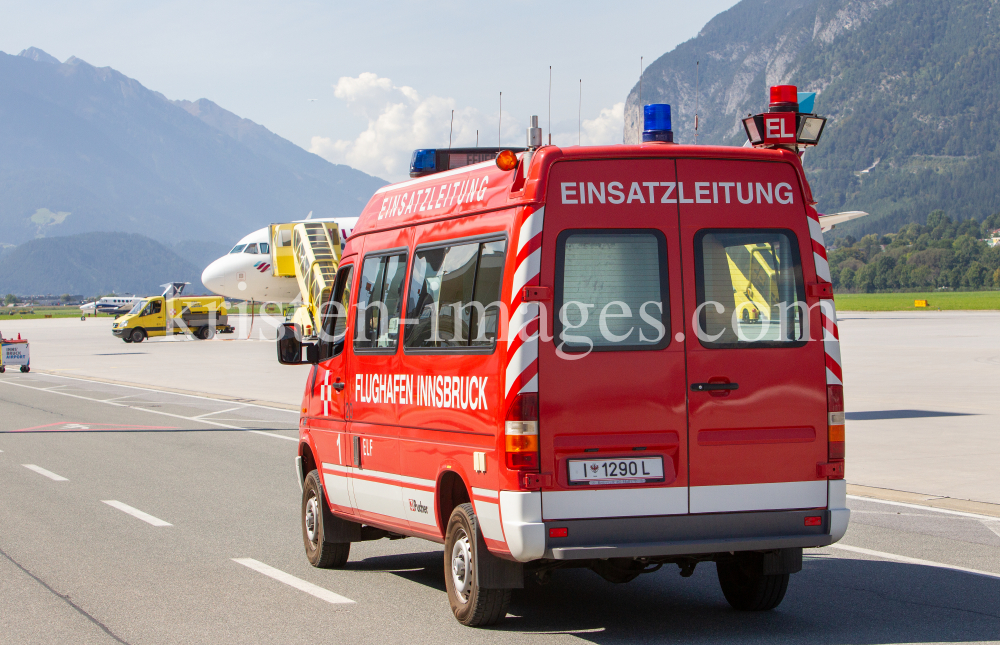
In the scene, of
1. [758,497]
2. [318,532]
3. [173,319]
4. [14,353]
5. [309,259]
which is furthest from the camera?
[173,319]

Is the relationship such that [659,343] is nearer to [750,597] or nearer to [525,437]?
[525,437]

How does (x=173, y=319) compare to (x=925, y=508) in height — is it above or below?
above

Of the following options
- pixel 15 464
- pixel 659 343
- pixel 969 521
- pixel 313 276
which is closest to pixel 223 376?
pixel 313 276

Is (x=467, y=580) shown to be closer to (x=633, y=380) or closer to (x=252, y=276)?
(x=633, y=380)

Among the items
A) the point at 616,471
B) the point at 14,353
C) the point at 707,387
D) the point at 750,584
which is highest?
the point at 707,387

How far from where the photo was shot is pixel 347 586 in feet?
23.6

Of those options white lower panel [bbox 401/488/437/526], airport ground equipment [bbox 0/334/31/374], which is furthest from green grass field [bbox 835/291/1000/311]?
white lower panel [bbox 401/488/437/526]

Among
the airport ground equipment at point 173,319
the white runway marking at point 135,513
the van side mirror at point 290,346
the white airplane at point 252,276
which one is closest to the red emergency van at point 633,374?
the van side mirror at point 290,346

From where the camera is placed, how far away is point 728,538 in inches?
223

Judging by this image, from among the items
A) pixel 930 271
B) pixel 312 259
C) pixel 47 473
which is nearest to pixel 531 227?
pixel 47 473

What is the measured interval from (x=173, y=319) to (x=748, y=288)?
54.2 meters

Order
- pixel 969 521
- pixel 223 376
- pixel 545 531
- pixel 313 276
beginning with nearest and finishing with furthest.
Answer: pixel 545 531, pixel 969 521, pixel 223 376, pixel 313 276

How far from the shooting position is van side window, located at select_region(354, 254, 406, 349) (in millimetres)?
6910

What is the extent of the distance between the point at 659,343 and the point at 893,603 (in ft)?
7.41
